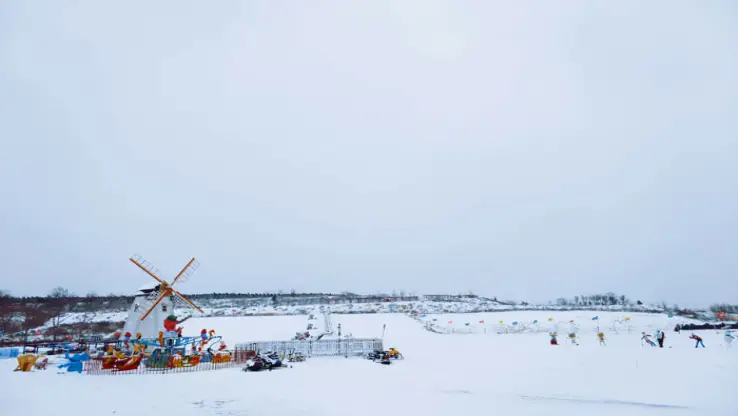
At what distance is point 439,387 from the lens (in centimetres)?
1454

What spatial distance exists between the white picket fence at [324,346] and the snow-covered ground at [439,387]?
1789 mm

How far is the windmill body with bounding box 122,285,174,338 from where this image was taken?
86.5 feet

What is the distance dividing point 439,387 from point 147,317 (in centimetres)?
1967

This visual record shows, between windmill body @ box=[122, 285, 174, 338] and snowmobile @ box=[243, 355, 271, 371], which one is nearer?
snowmobile @ box=[243, 355, 271, 371]

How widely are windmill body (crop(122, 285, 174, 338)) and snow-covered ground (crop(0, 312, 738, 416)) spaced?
633 centimetres

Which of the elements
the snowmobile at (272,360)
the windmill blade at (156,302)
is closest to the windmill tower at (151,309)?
the windmill blade at (156,302)

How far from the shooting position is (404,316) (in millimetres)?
Answer: 45000

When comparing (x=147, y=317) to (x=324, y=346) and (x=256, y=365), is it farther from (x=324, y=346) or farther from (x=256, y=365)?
(x=324, y=346)

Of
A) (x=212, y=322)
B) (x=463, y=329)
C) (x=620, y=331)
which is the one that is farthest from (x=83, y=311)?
(x=620, y=331)

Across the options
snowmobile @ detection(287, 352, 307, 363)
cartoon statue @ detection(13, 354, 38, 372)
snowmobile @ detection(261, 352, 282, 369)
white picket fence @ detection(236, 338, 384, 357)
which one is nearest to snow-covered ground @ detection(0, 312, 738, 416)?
cartoon statue @ detection(13, 354, 38, 372)

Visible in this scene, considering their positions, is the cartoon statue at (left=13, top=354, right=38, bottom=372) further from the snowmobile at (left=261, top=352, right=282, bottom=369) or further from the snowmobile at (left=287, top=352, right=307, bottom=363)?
the snowmobile at (left=287, top=352, right=307, bottom=363)

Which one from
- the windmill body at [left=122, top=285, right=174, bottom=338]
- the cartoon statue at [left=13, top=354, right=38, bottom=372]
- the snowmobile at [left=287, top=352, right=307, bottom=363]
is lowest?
the snowmobile at [left=287, top=352, right=307, bottom=363]

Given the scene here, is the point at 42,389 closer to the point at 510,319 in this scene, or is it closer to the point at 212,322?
the point at 212,322

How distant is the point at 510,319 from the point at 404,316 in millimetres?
10320
